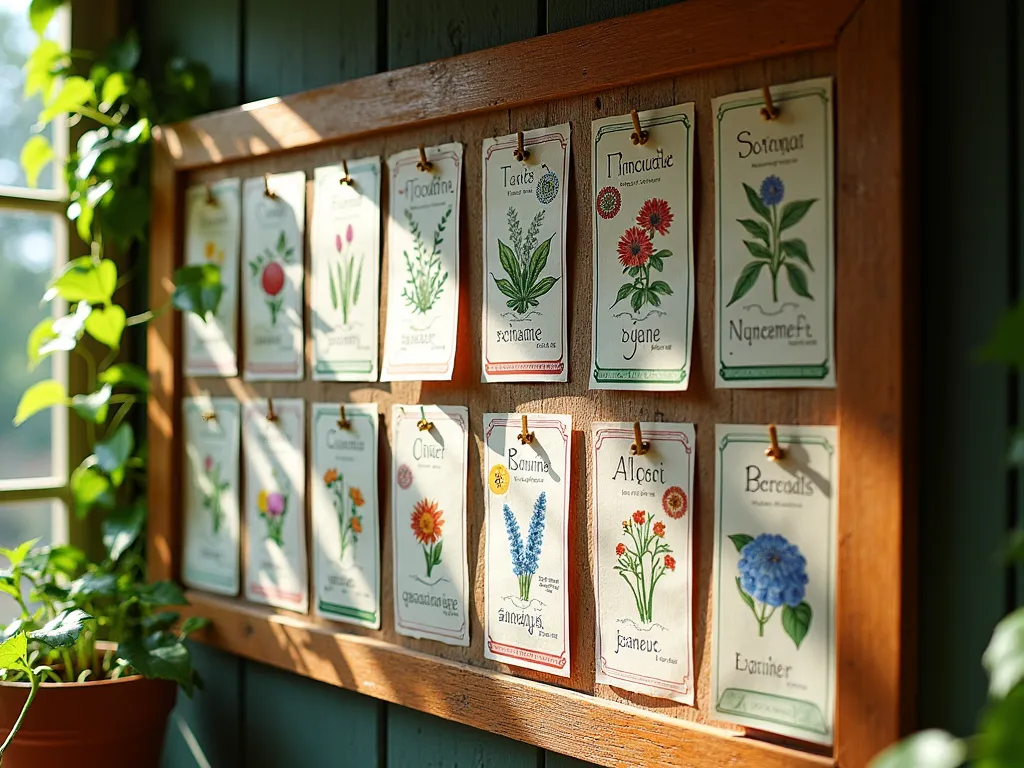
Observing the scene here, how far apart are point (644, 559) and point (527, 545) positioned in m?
0.15

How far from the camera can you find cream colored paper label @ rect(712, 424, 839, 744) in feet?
3.01

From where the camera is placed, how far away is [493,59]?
1.17 m

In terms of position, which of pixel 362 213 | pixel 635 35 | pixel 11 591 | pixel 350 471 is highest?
pixel 635 35

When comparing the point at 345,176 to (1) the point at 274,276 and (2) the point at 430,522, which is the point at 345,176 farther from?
(2) the point at 430,522

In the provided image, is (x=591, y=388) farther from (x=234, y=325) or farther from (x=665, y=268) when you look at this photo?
(x=234, y=325)

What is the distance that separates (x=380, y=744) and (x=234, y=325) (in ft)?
2.05

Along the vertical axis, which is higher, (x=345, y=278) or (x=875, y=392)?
(x=345, y=278)

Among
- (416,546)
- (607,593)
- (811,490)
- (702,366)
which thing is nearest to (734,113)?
(702,366)

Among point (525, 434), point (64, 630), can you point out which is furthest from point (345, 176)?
point (64, 630)

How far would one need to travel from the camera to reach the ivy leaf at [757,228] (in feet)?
3.16

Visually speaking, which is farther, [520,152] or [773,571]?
[520,152]

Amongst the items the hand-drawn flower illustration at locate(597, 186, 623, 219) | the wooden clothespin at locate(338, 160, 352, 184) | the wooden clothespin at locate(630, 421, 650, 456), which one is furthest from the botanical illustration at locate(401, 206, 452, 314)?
the wooden clothespin at locate(630, 421, 650, 456)

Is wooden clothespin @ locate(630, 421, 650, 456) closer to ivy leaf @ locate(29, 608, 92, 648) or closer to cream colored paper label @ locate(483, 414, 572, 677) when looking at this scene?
cream colored paper label @ locate(483, 414, 572, 677)

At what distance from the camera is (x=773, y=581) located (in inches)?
37.3
